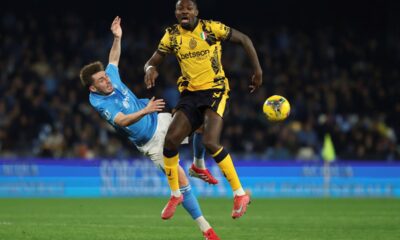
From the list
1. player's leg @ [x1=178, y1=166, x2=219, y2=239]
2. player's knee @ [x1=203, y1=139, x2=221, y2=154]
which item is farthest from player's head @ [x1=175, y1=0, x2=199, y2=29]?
player's leg @ [x1=178, y1=166, x2=219, y2=239]

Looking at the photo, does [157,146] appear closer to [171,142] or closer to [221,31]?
[171,142]

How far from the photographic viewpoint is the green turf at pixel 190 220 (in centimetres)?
1084

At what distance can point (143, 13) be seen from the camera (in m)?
26.9

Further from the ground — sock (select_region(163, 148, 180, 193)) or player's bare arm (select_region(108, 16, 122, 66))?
player's bare arm (select_region(108, 16, 122, 66))

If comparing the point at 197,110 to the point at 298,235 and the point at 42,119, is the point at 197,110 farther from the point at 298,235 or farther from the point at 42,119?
the point at 42,119

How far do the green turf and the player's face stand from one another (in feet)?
5.68

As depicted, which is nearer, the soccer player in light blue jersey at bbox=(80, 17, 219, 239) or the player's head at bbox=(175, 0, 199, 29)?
the soccer player in light blue jersey at bbox=(80, 17, 219, 239)

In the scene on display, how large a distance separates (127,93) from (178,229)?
241cm

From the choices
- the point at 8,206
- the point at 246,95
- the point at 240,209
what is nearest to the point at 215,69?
the point at 240,209

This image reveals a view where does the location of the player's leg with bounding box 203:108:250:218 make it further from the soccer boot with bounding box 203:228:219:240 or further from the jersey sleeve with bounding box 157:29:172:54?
the jersey sleeve with bounding box 157:29:172:54

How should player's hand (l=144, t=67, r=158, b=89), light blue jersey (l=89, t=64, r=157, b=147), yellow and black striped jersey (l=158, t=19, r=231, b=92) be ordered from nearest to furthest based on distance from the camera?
light blue jersey (l=89, t=64, r=157, b=147)
yellow and black striped jersey (l=158, t=19, r=231, b=92)
player's hand (l=144, t=67, r=158, b=89)

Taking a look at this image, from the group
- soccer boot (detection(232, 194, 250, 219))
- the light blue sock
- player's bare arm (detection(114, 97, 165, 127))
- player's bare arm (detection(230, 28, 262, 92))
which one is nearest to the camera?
player's bare arm (detection(114, 97, 165, 127))

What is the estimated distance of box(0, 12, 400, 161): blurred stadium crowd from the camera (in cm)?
2088

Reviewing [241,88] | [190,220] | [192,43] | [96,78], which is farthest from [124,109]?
[241,88]
